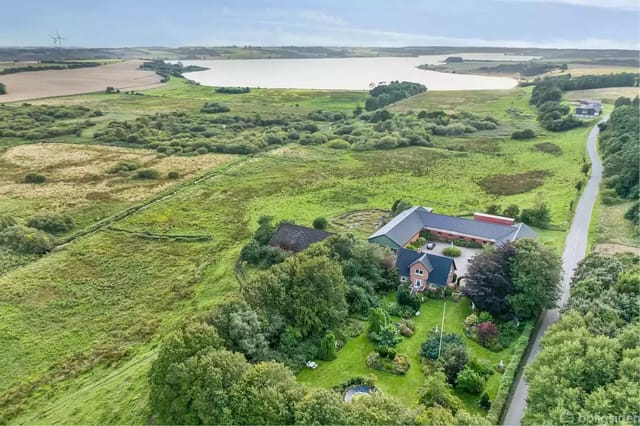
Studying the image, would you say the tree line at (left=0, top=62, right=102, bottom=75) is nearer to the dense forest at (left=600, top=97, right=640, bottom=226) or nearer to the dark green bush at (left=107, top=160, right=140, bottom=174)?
the dark green bush at (left=107, top=160, right=140, bottom=174)

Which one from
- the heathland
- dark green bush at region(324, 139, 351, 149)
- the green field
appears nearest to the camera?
the green field

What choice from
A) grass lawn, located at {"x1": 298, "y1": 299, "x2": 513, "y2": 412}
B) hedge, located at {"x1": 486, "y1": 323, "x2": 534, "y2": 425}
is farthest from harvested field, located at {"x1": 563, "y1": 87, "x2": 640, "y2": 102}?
grass lawn, located at {"x1": 298, "y1": 299, "x2": 513, "y2": 412}

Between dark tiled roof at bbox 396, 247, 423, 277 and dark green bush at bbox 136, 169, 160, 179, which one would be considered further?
dark green bush at bbox 136, 169, 160, 179

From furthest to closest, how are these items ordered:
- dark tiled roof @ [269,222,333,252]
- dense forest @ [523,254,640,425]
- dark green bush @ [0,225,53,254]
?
dark green bush @ [0,225,53,254] → dark tiled roof @ [269,222,333,252] → dense forest @ [523,254,640,425]

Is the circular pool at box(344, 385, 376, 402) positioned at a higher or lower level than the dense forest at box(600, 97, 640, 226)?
lower

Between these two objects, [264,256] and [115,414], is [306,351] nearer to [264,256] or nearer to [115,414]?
[115,414]

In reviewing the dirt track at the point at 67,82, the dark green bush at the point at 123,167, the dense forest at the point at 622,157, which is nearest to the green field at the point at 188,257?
the dense forest at the point at 622,157

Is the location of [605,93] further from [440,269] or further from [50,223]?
[50,223]

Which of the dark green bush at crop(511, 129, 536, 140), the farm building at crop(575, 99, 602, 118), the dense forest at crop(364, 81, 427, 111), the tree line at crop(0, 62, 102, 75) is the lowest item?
the dark green bush at crop(511, 129, 536, 140)
